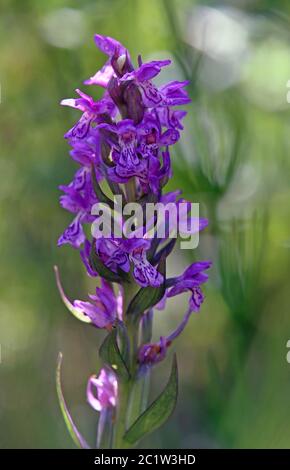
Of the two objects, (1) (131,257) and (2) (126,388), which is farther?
(2) (126,388)

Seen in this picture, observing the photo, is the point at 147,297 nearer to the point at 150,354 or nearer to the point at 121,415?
the point at 150,354

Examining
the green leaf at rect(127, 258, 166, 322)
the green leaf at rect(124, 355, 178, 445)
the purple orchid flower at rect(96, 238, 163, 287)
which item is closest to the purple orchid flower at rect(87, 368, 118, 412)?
the green leaf at rect(124, 355, 178, 445)

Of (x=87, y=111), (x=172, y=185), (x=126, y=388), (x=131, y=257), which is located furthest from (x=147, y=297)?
(x=172, y=185)

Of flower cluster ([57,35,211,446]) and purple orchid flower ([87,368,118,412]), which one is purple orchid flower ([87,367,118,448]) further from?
flower cluster ([57,35,211,446])

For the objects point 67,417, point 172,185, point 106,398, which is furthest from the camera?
point 172,185

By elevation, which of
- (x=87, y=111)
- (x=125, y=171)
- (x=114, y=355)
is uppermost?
(x=87, y=111)

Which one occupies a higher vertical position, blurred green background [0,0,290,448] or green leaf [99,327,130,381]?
blurred green background [0,0,290,448]
